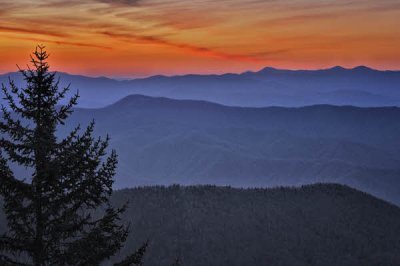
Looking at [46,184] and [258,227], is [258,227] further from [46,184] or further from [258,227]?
[46,184]

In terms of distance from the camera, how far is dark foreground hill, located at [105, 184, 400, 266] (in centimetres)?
5266

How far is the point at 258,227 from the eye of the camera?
5812 cm

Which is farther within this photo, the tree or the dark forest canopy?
the dark forest canopy

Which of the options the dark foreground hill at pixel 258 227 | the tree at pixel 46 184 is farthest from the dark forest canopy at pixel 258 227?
the tree at pixel 46 184

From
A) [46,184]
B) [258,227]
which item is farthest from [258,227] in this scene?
[46,184]

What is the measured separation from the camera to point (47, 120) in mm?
11719

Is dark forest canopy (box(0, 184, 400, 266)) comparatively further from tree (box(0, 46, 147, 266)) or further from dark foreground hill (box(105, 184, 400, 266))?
tree (box(0, 46, 147, 266))

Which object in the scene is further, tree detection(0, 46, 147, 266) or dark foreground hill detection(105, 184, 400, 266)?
dark foreground hill detection(105, 184, 400, 266)

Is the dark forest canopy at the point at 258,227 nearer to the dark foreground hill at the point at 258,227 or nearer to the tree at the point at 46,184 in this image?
the dark foreground hill at the point at 258,227

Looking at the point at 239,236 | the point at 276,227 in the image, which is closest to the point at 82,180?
the point at 239,236

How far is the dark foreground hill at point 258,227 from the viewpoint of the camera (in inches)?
2073

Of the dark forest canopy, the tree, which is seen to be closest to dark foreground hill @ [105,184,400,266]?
the dark forest canopy

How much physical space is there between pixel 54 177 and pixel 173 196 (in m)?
53.7

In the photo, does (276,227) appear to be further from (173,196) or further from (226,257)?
(173,196)
